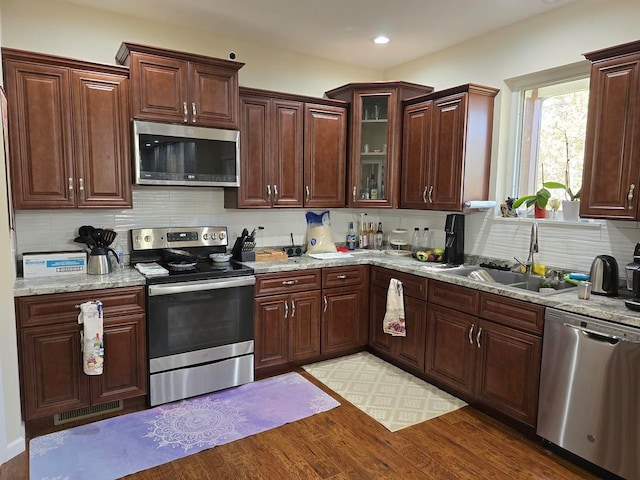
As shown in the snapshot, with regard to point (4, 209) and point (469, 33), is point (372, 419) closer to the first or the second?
point (4, 209)

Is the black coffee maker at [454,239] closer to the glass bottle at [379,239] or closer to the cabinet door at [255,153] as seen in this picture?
the glass bottle at [379,239]

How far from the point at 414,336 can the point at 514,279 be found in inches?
34.4

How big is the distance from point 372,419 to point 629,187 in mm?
2071

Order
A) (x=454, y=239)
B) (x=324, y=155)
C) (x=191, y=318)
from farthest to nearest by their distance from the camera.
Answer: (x=324, y=155) < (x=454, y=239) < (x=191, y=318)

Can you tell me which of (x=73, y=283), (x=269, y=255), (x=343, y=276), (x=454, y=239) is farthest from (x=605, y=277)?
(x=73, y=283)

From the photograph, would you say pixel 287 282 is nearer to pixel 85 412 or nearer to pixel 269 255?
pixel 269 255

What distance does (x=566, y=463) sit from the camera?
2373mm

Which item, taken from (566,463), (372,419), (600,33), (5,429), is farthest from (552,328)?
(5,429)

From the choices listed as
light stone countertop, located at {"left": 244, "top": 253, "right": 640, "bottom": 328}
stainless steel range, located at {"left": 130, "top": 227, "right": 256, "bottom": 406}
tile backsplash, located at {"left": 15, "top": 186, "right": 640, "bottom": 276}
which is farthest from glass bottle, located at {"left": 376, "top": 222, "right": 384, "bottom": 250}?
stainless steel range, located at {"left": 130, "top": 227, "right": 256, "bottom": 406}

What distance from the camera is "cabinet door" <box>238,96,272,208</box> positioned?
3484 millimetres

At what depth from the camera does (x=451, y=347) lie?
3066mm

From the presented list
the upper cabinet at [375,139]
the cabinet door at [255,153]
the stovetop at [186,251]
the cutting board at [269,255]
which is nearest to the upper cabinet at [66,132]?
the stovetop at [186,251]

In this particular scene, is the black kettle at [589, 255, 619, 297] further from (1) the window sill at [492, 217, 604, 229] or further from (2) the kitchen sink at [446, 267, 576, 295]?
(1) the window sill at [492, 217, 604, 229]

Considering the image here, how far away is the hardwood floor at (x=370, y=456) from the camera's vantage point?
2.27 metres
